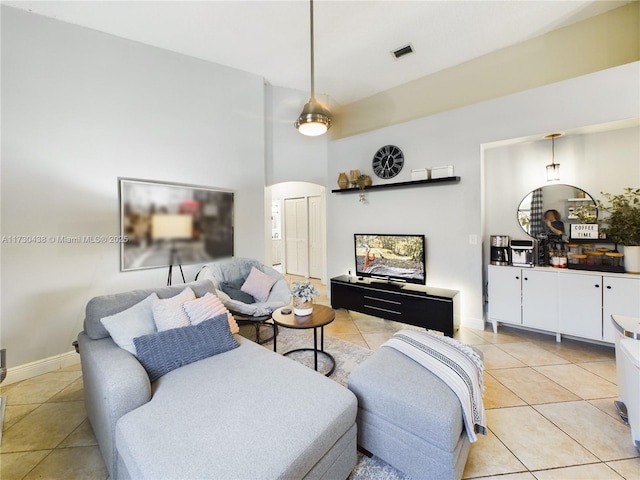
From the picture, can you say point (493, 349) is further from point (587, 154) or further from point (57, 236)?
point (57, 236)

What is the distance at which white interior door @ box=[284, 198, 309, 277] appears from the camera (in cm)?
693

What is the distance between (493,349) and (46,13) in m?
5.61

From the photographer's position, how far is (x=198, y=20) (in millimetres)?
2936

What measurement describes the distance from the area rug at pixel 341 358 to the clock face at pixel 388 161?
2.57m

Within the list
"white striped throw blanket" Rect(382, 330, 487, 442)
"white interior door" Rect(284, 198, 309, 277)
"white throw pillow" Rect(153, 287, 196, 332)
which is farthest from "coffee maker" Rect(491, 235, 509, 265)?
"white interior door" Rect(284, 198, 309, 277)

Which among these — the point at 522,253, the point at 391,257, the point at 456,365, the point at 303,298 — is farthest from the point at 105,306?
the point at 522,253

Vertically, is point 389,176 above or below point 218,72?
below

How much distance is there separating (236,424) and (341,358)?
1725 mm

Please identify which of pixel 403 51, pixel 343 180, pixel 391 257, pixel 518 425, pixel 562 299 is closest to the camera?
pixel 518 425

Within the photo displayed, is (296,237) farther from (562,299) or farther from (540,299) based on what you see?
(562,299)

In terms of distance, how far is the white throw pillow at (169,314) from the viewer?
6.02 ft

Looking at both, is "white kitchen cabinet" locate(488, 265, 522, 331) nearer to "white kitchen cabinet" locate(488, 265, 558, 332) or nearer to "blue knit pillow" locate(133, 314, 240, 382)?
"white kitchen cabinet" locate(488, 265, 558, 332)

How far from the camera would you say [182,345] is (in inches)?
69.8

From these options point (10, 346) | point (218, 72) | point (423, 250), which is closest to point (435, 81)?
point (423, 250)
